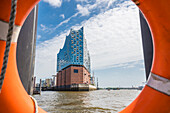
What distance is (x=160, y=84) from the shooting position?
2.93 feet

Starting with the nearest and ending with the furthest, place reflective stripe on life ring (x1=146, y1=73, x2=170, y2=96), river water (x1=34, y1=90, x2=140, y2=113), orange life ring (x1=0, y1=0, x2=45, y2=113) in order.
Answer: orange life ring (x1=0, y1=0, x2=45, y2=113) < reflective stripe on life ring (x1=146, y1=73, x2=170, y2=96) < river water (x1=34, y1=90, x2=140, y2=113)

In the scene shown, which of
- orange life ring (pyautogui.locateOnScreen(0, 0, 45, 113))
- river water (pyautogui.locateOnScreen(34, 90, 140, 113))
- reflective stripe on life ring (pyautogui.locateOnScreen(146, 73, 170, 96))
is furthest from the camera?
river water (pyautogui.locateOnScreen(34, 90, 140, 113))

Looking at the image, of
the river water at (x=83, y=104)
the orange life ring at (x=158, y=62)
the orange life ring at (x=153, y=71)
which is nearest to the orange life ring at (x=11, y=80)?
the orange life ring at (x=153, y=71)

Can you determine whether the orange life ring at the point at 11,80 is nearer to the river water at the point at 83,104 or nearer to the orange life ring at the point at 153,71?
the orange life ring at the point at 153,71

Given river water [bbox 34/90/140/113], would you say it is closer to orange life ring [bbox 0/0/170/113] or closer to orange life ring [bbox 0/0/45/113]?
orange life ring [bbox 0/0/170/113]

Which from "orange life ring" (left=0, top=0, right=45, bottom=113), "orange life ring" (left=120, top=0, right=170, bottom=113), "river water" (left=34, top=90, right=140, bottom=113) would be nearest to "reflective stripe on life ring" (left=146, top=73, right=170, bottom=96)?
"orange life ring" (left=120, top=0, right=170, bottom=113)

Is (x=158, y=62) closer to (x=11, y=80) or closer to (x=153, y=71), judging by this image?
(x=153, y=71)

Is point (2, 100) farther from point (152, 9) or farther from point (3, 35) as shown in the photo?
point (152, 9)

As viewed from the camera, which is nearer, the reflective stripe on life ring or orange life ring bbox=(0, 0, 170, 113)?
orange life ring bbox=(0, 0, 170, 113)

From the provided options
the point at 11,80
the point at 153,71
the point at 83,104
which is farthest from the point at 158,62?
the point at 83,104

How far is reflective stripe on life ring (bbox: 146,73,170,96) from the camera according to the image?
33.3 inches

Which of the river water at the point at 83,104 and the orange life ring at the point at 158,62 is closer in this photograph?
the orange life ring at the point at 158,62

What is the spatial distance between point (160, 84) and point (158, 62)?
0.17 meters

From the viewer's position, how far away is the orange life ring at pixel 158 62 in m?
0.85
